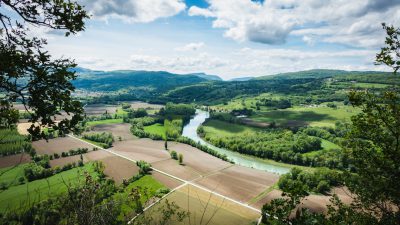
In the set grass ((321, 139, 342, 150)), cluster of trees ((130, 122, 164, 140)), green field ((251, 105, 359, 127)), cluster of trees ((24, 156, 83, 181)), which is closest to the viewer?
cluster of trees ((24, 156, 83, 181))

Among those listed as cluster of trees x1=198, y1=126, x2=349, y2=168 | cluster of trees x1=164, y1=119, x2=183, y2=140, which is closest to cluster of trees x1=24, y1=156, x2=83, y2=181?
cluster of trees x1=164, y1=119, x2=183, y2=140

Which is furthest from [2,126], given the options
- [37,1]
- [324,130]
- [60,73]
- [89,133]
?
[324,130]

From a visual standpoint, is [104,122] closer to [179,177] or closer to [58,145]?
[58,145]

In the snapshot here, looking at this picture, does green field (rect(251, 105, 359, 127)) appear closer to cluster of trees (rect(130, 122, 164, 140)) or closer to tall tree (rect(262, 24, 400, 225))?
cluster of trees (rect(130, 122, 164, 140))

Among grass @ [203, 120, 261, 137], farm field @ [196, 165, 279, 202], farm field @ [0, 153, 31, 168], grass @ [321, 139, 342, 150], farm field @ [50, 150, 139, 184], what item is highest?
farm field @ [0, 153, 31, 168]

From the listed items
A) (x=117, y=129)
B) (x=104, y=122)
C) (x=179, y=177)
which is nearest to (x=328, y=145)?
(x=179, y=177)

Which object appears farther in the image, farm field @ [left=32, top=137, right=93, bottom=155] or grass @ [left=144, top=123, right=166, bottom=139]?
grass @ [left=144, top=123, right=166, bottom=139]

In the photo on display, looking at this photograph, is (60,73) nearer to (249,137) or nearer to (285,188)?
(285,188)

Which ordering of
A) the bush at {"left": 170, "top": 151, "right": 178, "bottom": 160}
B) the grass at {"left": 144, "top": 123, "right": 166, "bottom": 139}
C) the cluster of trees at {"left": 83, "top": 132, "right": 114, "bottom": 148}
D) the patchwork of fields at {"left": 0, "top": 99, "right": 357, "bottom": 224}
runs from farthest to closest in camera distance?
the grass at {"left": 144, "top": 123, "right": 166, "bottom": 139} < the cluster of trees at {"left": 83, "top": 132, "right": 114, "bottom": 148} < the bush at {"left": 170, "top": 151, "right": 178, "bottom": 160} < the patchwork of fields at {"left": 0, "top": 99, "right": 357, "bottom": 224}
